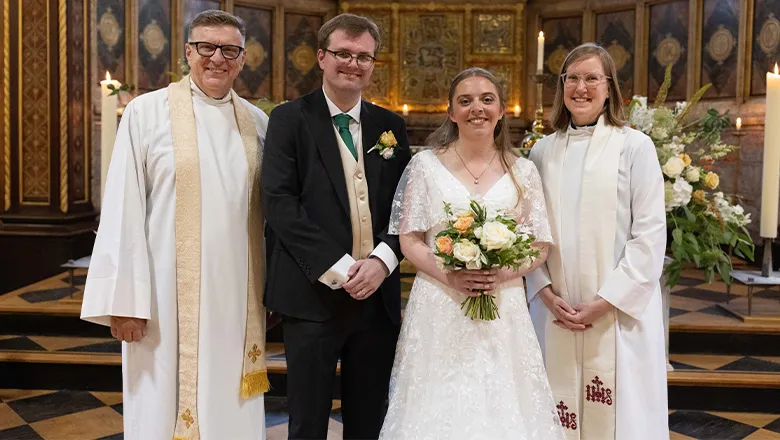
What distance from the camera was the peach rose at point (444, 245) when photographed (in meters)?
2.23

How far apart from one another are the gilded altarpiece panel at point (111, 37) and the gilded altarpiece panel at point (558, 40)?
440cm

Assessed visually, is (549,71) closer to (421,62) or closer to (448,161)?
(421,62)

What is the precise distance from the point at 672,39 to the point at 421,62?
2.67 metres

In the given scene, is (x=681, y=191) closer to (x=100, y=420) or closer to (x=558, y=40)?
(x=100, y=420)

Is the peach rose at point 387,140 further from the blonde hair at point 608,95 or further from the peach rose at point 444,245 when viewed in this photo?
the blonde hair at point 608,95

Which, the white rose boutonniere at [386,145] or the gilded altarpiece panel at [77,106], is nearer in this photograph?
the white rose boutonniere at [386,145]

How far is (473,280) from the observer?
91.9 inches

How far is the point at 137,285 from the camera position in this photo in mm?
2471

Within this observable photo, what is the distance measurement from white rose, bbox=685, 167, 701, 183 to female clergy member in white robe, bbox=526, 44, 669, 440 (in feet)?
3.50

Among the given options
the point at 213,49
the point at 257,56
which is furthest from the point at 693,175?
the point at 257,56

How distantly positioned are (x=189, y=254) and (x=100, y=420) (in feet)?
5.09

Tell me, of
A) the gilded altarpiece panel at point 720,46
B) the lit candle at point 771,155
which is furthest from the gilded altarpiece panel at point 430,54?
the lit candle at point 771,155

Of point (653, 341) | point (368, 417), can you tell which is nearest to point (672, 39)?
point (653, 341)

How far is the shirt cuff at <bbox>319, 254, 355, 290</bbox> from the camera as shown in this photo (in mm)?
2355
